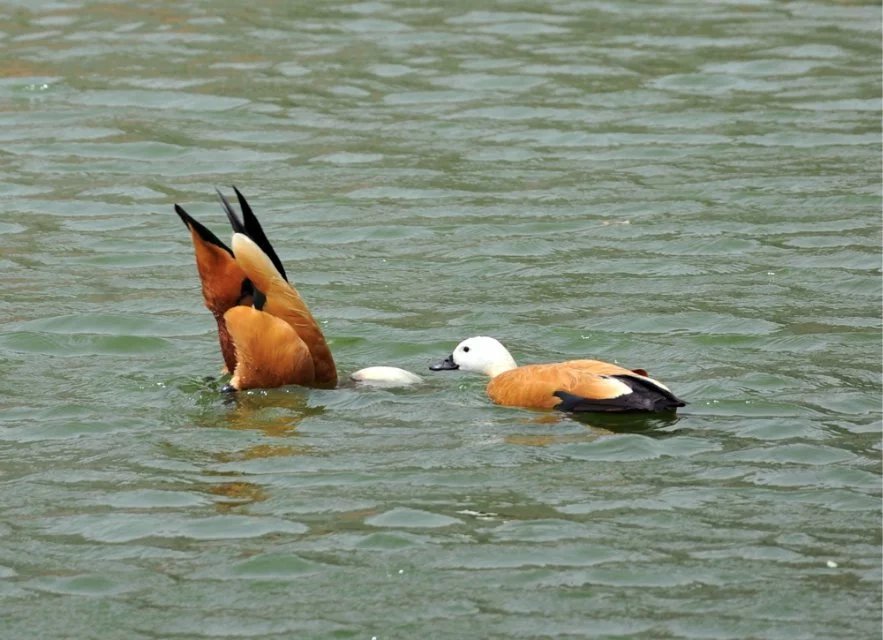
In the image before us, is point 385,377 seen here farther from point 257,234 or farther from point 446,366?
point 257,234

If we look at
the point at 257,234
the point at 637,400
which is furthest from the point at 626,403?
the point at 257,234

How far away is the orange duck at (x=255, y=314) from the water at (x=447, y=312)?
159 millimetres

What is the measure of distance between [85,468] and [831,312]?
443 centimetres

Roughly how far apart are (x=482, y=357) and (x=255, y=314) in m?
1.18

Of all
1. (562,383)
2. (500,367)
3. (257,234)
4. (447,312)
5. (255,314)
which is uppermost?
(257,234)

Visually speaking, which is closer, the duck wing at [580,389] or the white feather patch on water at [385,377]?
the duck wing at [580,389]

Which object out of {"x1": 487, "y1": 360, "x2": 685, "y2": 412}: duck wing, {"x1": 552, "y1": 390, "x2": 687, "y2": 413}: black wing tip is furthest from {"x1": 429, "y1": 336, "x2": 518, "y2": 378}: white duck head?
{"x1": 552, "y1": 390, "x2": 687, "y2": 413}: black wing tip

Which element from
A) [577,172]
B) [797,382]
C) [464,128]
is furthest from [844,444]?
[464,128]

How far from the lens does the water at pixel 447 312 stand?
6.52m

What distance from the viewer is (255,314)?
898 centimetres

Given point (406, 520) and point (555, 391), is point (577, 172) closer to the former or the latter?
point (555, 391)

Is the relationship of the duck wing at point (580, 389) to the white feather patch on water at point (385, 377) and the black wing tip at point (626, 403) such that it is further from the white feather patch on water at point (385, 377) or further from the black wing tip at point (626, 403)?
the white feather patch on water at point (385, 377)

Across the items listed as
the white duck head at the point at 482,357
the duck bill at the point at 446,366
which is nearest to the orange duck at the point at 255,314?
the duck bill at the point at 446,366

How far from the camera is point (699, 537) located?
6809 mm
